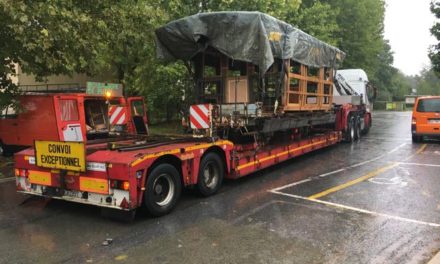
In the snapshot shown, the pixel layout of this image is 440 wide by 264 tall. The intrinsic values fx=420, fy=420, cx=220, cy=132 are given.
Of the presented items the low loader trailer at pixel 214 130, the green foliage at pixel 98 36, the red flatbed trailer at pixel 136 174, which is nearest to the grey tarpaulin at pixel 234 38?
the low loader trailer at pixel 214 130

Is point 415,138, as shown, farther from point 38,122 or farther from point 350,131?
point 38,122

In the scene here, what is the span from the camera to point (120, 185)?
588 cm

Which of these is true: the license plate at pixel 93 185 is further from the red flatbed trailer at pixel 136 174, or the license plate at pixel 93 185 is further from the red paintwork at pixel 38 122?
the red paintwork at pixel 38 122

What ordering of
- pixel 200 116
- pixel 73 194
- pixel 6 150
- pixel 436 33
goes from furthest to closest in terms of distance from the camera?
pixel 436 33, pixel 6 150, pixel 200 116, pixel 73 194

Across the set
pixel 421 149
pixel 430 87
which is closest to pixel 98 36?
pixel 421 149

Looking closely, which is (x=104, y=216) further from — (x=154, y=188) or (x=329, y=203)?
(x=329, y=203)

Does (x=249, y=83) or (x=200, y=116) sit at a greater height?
(x=249, y=83)

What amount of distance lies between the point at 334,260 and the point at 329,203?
2.60 metres

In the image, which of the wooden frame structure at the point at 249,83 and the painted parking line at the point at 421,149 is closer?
the wooden frame structure at the point at 249,83

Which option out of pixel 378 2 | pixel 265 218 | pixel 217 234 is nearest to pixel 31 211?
pixel 217 234

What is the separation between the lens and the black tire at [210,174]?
755cm

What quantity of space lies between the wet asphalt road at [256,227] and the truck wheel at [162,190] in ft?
0.64

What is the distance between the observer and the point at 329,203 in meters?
7.34

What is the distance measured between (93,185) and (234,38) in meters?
4.64
